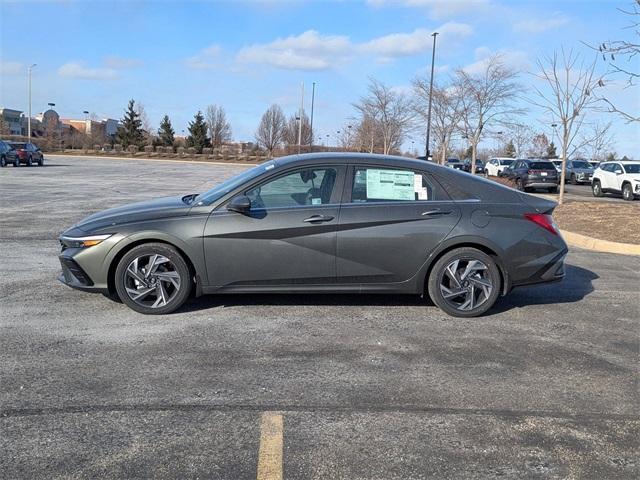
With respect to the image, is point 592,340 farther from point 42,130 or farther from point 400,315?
point 42,130

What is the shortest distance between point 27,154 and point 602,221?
34.6 meters

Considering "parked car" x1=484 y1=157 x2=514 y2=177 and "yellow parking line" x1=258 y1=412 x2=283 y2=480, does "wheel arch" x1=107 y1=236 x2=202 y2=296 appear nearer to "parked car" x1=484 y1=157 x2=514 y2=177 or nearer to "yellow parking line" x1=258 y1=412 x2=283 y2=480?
"yellow parking line" x1=258 y1=412 x2=283 y2=480

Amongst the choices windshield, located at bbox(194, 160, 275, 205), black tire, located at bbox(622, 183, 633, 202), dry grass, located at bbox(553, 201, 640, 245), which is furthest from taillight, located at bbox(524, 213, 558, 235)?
black tire, located at bbox(622, 183, 633, 202)

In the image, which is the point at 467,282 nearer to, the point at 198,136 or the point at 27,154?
the point at 27,154

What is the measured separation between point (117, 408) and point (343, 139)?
6017 cm

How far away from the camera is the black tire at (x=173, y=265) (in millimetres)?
5312

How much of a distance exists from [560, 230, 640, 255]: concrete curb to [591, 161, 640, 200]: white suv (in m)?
15.0

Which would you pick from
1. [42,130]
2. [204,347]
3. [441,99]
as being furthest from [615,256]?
[42,130]

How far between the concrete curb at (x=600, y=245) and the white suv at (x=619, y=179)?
49.1 ft

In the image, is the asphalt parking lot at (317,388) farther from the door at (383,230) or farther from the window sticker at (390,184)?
the window sticker at (390,184)

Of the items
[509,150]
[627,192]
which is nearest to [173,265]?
[627,192]

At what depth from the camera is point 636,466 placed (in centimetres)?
305

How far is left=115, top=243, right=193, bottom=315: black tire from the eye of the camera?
531cm

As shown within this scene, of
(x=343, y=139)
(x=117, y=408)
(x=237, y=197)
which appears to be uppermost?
(x=343, y=139)
